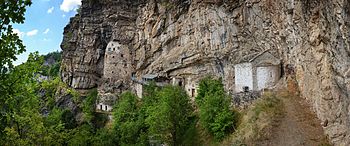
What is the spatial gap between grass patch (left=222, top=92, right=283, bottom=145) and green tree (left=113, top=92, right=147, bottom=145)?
1159 cm

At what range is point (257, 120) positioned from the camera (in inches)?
1142

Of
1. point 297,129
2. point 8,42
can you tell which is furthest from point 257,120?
point 8,42

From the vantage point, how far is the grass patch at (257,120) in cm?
2758

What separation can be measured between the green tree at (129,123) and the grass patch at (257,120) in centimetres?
1159

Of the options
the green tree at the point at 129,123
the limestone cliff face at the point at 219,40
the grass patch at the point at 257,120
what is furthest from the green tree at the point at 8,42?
the green tree at the point at 129,123

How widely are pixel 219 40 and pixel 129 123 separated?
47.6 ft

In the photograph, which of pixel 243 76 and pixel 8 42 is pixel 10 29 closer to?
pixel 8 42

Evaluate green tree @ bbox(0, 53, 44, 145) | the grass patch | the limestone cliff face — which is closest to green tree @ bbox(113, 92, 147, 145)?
the limestone cliff face

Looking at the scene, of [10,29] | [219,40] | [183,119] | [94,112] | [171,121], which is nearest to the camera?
[10,29]

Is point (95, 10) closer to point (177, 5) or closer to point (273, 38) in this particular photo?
point (177, 5)

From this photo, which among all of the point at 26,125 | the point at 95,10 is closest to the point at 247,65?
the point at 26,125

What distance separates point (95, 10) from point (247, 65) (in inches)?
1431

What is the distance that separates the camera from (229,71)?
4141 cm

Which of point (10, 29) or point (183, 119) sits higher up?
point (10, 29)
